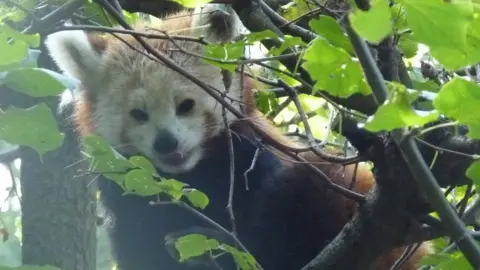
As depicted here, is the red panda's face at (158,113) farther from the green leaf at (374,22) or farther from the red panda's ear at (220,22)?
the green leaf at (374,22)

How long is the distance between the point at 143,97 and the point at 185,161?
240 mm

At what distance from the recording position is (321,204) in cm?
198

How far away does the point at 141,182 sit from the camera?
1130mm

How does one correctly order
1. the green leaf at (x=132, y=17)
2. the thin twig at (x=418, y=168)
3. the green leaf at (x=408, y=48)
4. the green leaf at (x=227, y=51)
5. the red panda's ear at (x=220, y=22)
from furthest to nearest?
1. the green leaf at (x=132, y=17)
2. the red panda's ear at (x=220, y=22)
3. the green leaf at (x=408, y=48)
4. the green leaf at (x=227, y=51)
5. the thin twig at (x=418, y=168)

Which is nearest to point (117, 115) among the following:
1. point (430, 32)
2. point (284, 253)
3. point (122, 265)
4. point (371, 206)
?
point (122, 265)

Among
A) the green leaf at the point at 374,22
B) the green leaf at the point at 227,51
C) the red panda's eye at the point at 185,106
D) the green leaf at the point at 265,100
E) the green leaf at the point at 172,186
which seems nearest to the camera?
the green leaf at the point at 374,22

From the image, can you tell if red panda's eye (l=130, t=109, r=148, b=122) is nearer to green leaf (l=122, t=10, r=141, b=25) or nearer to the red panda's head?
the red panda's head

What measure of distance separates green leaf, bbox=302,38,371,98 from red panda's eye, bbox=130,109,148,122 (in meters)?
1.36

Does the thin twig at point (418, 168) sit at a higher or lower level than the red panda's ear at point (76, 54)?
higher

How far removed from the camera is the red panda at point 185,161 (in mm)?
1957

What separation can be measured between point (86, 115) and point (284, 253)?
2.75 ft

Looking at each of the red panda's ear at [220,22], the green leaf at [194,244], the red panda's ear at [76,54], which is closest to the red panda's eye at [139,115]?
the red panda's ear at [76,54]

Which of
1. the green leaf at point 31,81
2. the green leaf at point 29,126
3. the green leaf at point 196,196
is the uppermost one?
the green leaf at point 31,81

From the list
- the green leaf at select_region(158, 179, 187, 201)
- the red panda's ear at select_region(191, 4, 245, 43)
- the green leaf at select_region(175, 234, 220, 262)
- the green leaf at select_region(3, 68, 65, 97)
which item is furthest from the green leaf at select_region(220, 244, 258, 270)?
the red panda's ear at select_region(191, 4, 245, 43)
